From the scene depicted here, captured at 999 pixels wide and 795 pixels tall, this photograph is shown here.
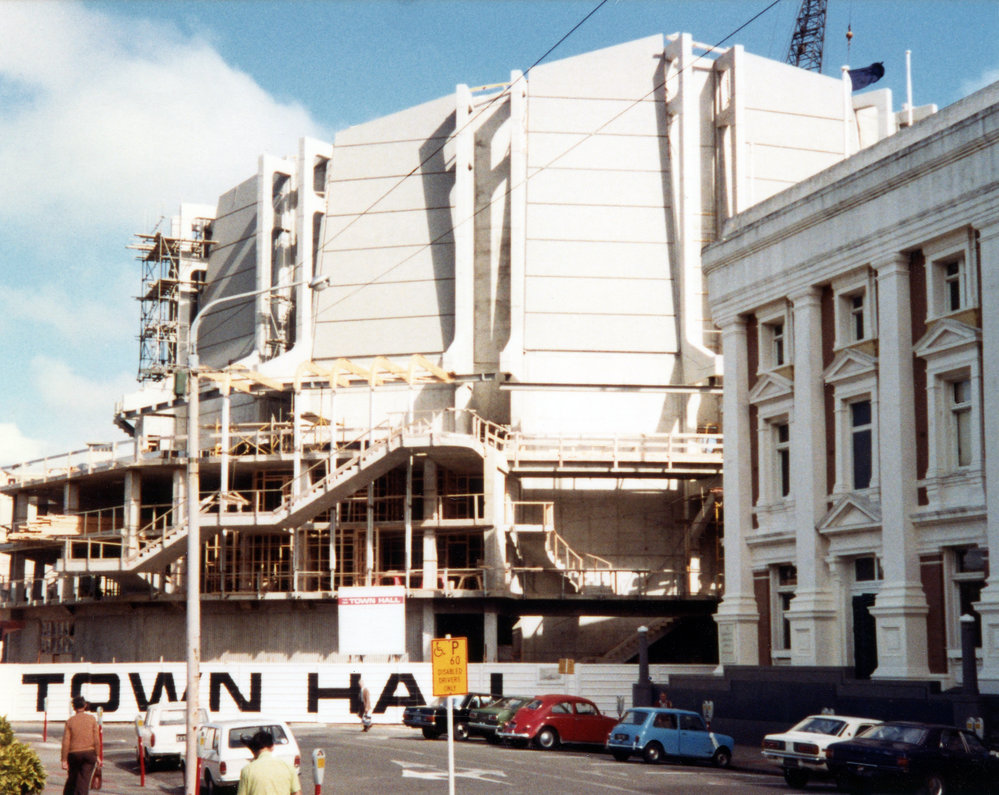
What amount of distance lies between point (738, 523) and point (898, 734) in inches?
685

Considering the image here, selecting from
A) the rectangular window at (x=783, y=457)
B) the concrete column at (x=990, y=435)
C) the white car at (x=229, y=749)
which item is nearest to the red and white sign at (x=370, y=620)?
the rectangular window at (x=783, y=457)

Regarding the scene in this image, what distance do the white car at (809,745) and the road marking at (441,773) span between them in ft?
19.3

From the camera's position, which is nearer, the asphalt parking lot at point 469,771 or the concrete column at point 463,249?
the asphalt parking lot at point 469,771

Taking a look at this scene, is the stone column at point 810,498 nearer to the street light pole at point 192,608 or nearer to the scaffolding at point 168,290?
the street light pole at point 192,608

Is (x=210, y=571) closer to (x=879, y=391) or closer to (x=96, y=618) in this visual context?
(x=96, y=618)

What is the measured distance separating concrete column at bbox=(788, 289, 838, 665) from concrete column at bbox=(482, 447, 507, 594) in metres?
18.5

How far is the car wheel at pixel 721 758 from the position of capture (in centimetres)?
3503

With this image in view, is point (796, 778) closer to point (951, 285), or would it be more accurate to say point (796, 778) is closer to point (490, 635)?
point (951, 285)

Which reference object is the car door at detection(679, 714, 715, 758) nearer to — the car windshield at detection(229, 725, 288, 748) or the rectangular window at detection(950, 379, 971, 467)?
the rectangular window at detection(950, 379, 971, 467)

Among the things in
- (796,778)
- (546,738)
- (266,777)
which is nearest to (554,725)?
(546,738)

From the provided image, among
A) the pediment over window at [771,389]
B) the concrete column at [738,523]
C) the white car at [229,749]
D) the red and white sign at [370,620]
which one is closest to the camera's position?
the white car at [229,749]

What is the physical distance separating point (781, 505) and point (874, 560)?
4395 millimetres

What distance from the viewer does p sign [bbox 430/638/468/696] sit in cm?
2031

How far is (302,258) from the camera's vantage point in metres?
68.3
